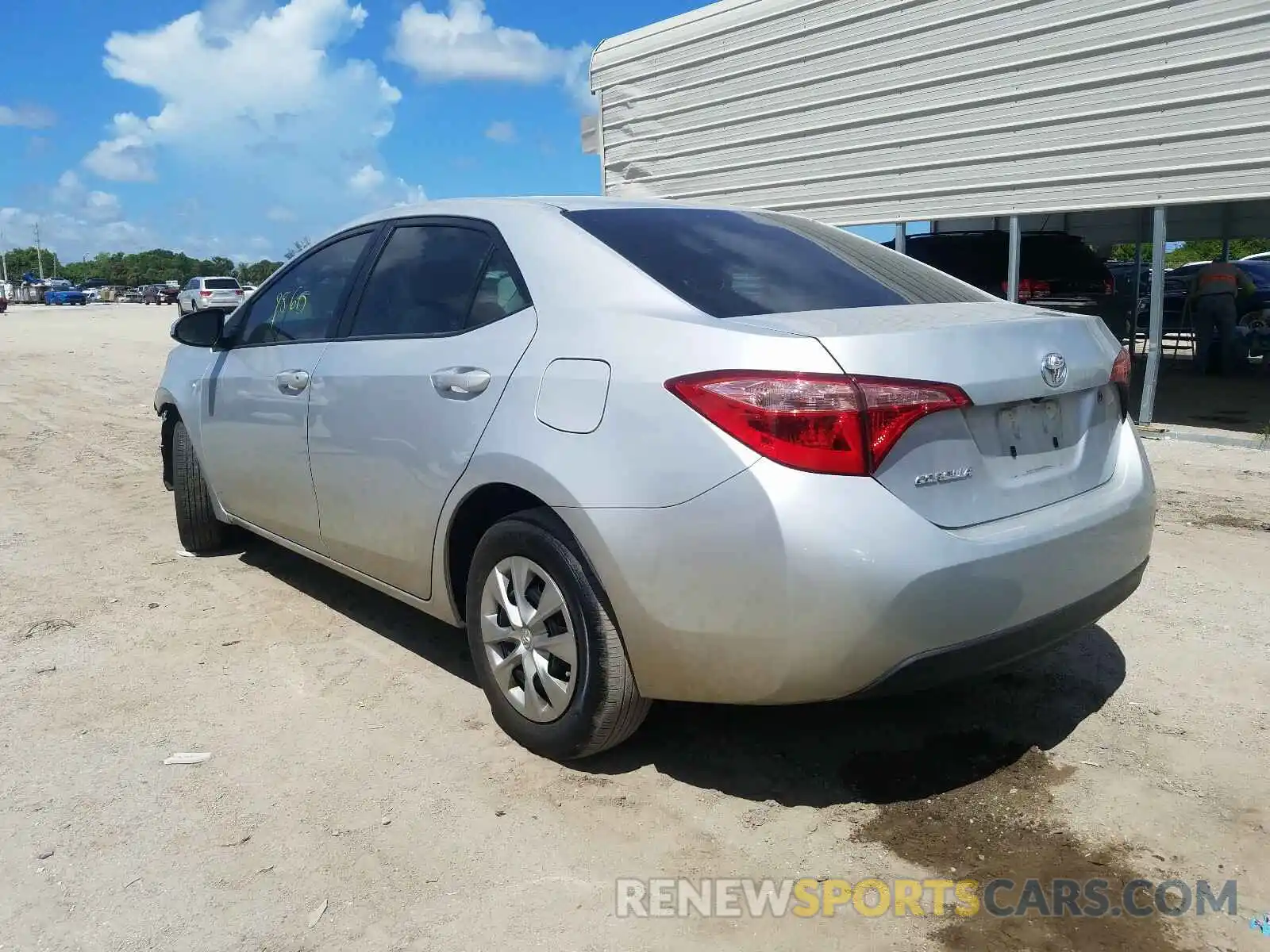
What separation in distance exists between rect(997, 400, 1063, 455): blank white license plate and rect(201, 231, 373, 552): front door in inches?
95.5

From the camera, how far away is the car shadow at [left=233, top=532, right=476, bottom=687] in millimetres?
3982

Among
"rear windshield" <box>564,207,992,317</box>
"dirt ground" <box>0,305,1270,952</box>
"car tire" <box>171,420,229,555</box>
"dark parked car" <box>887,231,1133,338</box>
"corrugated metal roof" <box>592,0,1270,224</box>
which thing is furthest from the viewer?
"dark parked car" <box>887,231,1133,338</box>

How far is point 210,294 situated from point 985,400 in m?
39.0

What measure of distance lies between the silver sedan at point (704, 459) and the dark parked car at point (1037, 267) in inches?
302

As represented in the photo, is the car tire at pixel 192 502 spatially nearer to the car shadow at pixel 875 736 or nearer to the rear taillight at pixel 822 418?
the car shadow at pixel 875 736

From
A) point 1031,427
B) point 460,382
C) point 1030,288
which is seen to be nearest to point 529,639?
point 460,382

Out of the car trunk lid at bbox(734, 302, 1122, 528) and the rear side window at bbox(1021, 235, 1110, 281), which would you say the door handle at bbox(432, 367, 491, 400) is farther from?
the rear side window at bbox(1021, 235, 1110, 281)

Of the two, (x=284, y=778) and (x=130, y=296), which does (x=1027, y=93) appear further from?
(x=130, y=296)

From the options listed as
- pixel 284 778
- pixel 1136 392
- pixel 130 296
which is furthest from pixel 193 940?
pixel 130 296

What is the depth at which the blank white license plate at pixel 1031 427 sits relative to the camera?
8.71 ft

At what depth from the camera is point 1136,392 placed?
10953 mm

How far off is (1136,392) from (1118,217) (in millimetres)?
7546

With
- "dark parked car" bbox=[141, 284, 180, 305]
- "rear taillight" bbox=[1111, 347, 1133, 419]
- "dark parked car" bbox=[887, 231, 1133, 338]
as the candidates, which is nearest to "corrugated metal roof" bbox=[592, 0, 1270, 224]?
"dark parked car" bbox=[887, 231, 1133, 338]

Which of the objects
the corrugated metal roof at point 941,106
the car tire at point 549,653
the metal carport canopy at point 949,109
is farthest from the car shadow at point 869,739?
the corrugated metal roof at point 941,106
